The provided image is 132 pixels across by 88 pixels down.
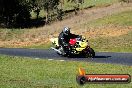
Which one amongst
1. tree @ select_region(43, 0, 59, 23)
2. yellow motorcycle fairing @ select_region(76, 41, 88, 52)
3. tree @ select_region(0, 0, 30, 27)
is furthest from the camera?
tree @ select_region(43, 0, 59, 23)

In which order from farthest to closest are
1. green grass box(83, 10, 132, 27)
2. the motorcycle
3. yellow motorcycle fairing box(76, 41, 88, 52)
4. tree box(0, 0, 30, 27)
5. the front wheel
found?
tree box(0, 0, 30, 27), green grass box(83, 10, 132, 27), yellow motorcycle fairing box(76, 41, 88, 52), the motorcycle, the front wheel

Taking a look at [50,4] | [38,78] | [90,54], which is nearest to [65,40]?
[90,54]

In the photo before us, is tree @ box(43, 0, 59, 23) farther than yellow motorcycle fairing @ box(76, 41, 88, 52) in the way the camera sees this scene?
Yes

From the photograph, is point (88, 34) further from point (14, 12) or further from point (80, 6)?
point (80, 6)

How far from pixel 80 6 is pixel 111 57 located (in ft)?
253

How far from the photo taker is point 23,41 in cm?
5125

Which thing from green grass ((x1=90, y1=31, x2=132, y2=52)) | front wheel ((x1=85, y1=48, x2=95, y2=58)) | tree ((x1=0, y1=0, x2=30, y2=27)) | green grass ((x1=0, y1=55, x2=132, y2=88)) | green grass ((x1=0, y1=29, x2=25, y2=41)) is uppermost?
green grass ((x1=0, y1=55, x2=132, y2=88))

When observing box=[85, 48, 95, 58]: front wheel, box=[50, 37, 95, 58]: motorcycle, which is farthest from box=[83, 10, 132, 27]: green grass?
box=[85, 48, 95, 58]: front wheel

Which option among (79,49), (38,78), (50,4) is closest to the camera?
(38,78)

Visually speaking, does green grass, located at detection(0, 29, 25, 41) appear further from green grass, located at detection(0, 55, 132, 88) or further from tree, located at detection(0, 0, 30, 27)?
tree, located at detection(0, 0, 30, 27)

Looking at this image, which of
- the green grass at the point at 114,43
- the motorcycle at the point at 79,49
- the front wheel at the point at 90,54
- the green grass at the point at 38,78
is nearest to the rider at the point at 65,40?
the motorcycle at the point at 79,49

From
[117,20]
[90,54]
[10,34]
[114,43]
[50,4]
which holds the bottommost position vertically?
[50,4]

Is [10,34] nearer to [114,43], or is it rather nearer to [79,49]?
[114,43]

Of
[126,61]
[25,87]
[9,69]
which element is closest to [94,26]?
[126,61]
